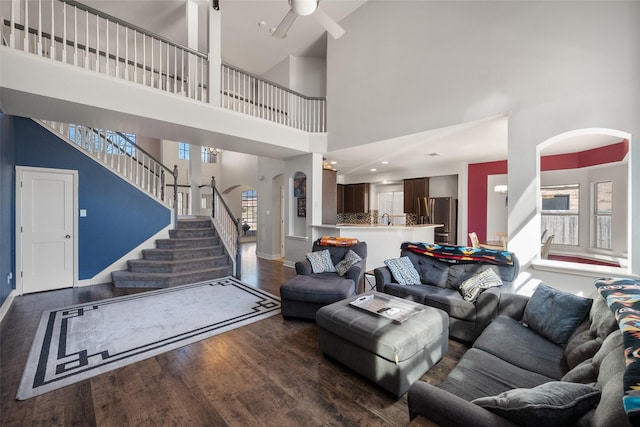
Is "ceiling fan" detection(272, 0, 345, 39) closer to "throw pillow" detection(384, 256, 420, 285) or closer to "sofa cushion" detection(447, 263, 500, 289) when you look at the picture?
"throw pillow" detection(384, 256, 420, 285)

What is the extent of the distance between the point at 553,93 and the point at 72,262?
7711 mm

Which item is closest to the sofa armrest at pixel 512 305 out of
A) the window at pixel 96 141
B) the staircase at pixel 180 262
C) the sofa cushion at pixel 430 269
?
the sofa cushion at pixel 430 269

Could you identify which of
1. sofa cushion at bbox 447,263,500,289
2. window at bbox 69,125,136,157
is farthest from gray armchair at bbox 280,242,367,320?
window at bbox 69,125,136,157

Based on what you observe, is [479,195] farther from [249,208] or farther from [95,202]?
[249,208]

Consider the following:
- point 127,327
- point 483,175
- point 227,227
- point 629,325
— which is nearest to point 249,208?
point 227,227

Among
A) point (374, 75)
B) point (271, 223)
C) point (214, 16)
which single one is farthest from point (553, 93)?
point (271, 223)

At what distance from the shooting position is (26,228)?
170 inches

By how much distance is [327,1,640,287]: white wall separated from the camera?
2838 millimetres

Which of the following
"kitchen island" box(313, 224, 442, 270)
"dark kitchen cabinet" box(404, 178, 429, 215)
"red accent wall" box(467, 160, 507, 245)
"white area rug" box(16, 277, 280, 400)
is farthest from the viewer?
"dark kitchen cabinet" box(404, 178, 429, 215)

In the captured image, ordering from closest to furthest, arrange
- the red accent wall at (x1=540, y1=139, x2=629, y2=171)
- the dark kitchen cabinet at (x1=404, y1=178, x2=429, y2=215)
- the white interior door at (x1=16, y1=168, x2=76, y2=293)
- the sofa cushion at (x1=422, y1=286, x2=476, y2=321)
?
the sofa cushion at (x1=422, y1=286, x2=476, y2=321) < the white interior door at (x1=16, y1=168, x2=76, y2=293) < the red accent wall at (x1=540, y1=139, x2=629, y2=171) < the dark kitchen cabinet at (x1=404, y1=178, x2=429, y2=215)

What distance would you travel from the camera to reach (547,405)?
100 cm

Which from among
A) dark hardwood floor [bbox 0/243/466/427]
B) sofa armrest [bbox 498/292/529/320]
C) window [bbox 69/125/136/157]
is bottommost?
dark hardwood floor [bbox 0/243/466/427]

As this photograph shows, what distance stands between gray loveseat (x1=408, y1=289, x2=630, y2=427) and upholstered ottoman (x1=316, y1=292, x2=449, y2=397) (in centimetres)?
39

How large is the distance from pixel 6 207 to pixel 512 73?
23.8 ft
